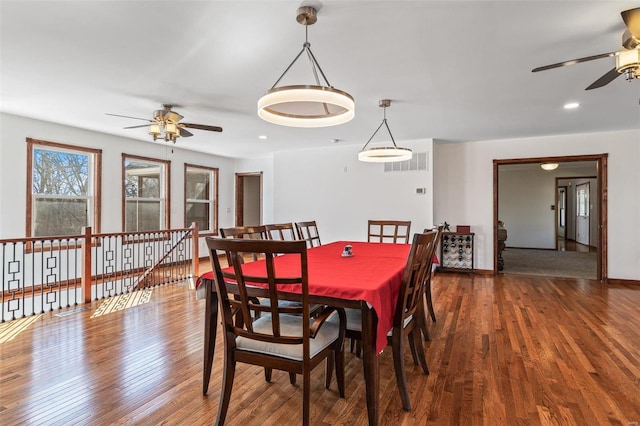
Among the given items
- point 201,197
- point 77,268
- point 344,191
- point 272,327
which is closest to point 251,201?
point 201,197

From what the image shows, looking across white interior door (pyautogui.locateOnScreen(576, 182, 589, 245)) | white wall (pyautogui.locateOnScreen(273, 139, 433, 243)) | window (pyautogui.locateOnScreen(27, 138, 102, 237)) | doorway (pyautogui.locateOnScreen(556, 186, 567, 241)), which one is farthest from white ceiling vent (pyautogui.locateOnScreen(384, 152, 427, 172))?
doorway (pyautogui.locateOnScreen(556, 186, 567, 241))

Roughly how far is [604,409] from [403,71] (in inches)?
107

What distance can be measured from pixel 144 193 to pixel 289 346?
5.85 m

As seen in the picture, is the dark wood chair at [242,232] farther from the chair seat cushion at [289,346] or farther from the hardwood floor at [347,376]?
the hardwood floor at [347,376]

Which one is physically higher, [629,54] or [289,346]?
[629,54]

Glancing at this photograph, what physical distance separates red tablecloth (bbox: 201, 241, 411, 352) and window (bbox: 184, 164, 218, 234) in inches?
208

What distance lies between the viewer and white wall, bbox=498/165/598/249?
363 inches

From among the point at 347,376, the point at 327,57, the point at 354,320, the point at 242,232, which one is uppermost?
the point at 327,57

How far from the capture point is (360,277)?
1.96 meters

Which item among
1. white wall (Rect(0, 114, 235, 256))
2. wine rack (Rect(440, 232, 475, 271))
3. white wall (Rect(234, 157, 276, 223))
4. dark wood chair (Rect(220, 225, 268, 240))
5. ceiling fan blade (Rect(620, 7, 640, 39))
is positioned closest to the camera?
ceiling fan blade (Rect(620, 7, 640, 39))

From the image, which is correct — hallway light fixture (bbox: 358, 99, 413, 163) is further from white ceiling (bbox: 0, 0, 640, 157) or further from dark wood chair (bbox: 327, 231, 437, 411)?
dark wood chair (bbox: 327, 231, 437, 411)

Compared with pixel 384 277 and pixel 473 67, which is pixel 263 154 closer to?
pixel 473 67

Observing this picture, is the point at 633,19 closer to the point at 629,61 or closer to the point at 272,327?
the point at 629,61

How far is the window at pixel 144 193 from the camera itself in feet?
20.1
